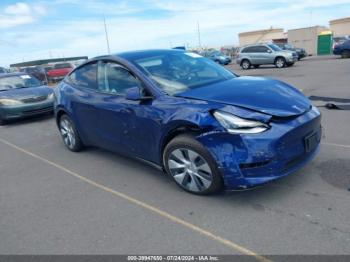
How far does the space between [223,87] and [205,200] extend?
1.32 meters

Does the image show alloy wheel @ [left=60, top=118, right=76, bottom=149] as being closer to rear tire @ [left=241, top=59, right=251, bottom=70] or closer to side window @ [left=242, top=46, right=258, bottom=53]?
rear tire @ [left=241, top=59, right=251, bottom=70]

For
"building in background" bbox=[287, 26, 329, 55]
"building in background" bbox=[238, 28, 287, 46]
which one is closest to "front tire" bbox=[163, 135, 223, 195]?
"building in background" bbox=[287, 26, 329, 55]

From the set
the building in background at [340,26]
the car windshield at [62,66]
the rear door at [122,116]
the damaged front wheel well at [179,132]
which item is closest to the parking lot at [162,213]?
the rear door at [122,116]

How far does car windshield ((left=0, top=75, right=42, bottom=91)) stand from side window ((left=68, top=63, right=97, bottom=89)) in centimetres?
516

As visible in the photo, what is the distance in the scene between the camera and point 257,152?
126 inches

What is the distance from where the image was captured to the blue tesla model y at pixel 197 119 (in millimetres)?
3266

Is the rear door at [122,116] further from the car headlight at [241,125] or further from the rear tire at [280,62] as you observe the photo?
the rear tire at [280,62]

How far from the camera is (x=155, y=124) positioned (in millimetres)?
3865

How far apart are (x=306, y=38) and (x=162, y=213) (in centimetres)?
3920

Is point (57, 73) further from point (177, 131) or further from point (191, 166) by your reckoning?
point (191, 166)

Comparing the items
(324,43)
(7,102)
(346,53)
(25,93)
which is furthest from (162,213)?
(324,43)

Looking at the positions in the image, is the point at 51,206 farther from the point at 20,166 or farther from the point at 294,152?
the point at 294,152

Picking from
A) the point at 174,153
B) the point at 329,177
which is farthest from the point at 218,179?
the point at 329,177

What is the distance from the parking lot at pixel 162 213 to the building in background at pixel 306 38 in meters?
35.7
